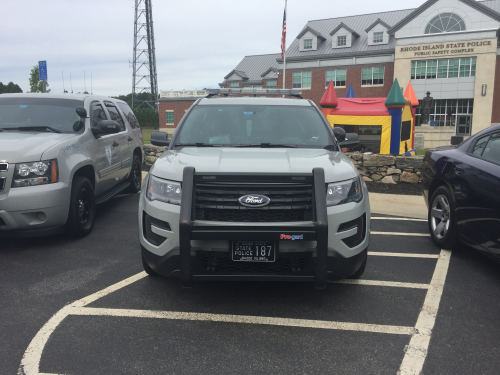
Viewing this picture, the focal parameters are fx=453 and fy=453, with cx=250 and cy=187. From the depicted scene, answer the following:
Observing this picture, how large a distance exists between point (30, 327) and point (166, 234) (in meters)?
1.20

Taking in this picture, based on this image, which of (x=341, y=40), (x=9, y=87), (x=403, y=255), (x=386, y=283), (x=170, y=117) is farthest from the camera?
(x=9, y=87)

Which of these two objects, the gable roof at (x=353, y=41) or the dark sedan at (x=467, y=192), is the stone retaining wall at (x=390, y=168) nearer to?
the dark sedan at (x=467, y=192)

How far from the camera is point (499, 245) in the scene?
13.4 feet

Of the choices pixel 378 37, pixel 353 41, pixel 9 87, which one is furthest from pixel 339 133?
pixel 9 87

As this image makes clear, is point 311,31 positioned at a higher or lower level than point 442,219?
higher

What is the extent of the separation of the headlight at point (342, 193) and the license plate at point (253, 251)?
56cm

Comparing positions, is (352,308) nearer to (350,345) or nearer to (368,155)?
(350,345)

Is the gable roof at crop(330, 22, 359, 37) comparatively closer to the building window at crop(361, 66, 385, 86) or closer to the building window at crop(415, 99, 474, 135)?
the building window at crop(361, 66, 385, 86)

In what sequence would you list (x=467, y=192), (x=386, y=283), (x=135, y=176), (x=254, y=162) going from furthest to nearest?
(x=135, y=176)
(x=467, y=192)
(x=386, y=283)
(x=254, y=162)

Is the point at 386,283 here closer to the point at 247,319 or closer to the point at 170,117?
the point at 247,319

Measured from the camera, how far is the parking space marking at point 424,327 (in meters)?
2.87

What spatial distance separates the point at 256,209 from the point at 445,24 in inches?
1605

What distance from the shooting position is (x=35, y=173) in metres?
4.94

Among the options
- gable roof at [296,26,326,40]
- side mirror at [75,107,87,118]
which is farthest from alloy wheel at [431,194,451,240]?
gable roof at [296,26,326,40]
